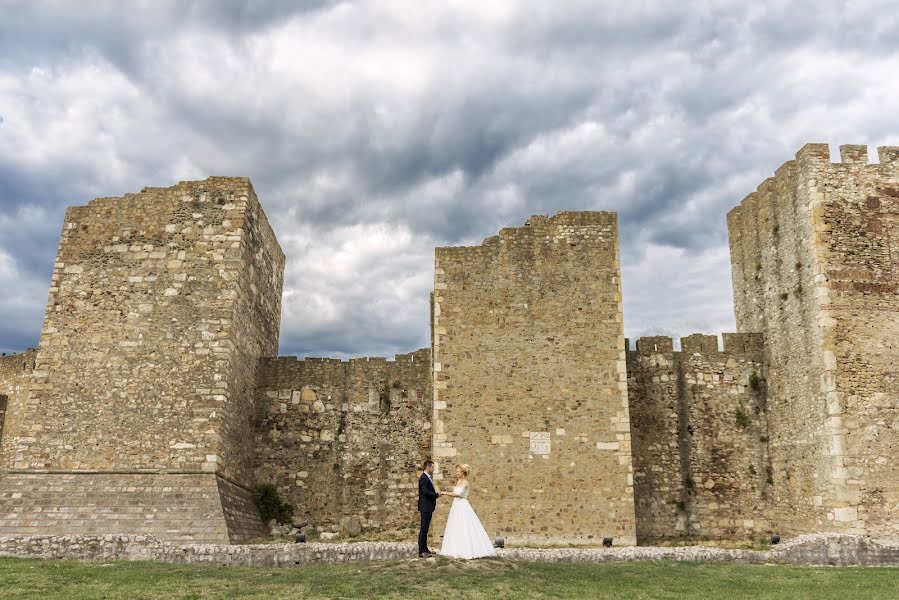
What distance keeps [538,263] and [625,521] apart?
6751mm

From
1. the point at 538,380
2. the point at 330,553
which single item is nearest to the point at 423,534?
the point at 330,553

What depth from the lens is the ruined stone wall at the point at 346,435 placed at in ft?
62.7

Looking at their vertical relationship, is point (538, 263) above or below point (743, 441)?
above

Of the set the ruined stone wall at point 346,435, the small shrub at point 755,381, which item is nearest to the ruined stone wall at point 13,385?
the ruined stone wall at point 346,435

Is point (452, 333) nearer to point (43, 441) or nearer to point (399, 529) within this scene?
point (399, 529)

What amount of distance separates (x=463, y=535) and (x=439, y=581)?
5.88 ft

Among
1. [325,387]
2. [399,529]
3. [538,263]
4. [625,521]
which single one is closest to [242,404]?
[325,387]

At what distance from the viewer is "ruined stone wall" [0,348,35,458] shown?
79.8 feet

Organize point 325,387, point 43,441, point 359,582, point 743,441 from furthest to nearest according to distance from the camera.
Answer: point 325,387 → point 743,441 → point 43,441 → point 359,582

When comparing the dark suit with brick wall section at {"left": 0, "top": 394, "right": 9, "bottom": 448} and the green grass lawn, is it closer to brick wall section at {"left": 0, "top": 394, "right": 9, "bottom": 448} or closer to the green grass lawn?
the green grass lawn

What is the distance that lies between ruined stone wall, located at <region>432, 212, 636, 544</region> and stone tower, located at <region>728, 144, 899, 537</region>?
14.5ft

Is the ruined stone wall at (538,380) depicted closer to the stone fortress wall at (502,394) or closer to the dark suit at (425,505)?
the stone fortress wall at (502,394)

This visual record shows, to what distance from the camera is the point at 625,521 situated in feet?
53.8

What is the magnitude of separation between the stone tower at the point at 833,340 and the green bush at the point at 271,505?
42.6ft
